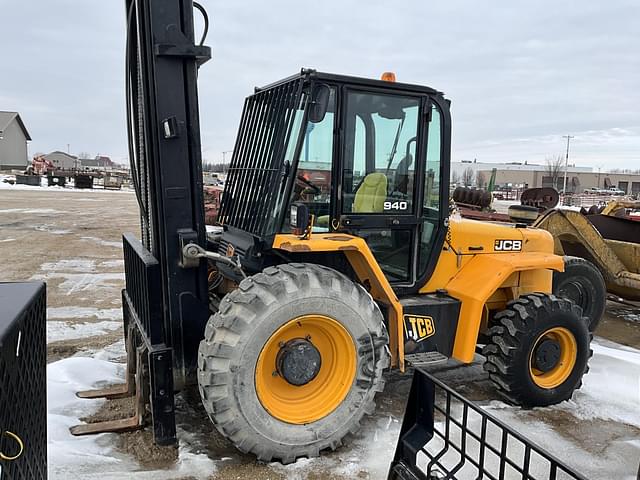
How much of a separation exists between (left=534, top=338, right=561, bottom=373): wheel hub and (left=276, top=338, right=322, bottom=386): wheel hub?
2144 millimetres

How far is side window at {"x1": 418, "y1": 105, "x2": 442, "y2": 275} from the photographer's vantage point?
14.2 ft

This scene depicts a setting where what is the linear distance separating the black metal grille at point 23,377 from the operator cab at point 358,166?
81.4 inches

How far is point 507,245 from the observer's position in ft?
16.5

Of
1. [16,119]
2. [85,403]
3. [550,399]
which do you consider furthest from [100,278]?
[16,119]

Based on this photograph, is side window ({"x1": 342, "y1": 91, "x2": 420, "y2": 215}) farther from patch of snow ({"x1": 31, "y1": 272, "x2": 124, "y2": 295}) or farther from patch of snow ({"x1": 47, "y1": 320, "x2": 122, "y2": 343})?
patch of snow ({"x1": 31, "y1": 272, "x2": 124, "y2": 295})

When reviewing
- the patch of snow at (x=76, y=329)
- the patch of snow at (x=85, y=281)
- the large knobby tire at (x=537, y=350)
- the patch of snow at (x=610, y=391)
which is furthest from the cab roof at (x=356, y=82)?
the patch of snow at (x=85, y=281)

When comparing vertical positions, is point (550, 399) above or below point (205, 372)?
below

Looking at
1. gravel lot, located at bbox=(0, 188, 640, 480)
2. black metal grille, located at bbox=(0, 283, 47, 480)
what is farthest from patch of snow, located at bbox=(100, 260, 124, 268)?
black metal grille, located at bbox=(0, 283, 47, 480)

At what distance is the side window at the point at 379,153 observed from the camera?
3992 millimetres

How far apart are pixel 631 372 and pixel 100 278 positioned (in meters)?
7.83

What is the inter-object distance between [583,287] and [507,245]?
2472 mm

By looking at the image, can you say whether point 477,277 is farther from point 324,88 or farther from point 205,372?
point 205,372

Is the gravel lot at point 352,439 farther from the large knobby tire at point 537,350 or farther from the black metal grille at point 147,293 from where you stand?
the black metal grille at point 147,293

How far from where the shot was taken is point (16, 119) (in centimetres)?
6556
